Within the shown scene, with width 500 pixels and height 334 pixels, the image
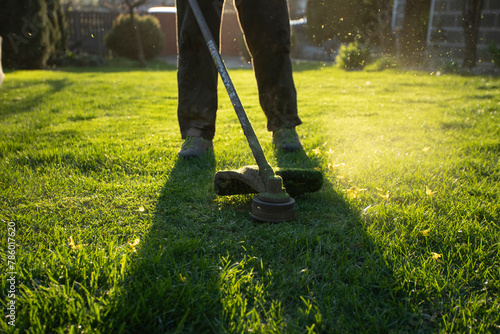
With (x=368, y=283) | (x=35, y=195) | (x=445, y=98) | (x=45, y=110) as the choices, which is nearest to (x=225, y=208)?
(x=368, y=283)

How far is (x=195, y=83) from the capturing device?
269cm

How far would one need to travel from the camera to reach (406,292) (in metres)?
1.18

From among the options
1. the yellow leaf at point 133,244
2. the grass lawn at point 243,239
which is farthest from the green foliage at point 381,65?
the yellow leaf at point 133,244

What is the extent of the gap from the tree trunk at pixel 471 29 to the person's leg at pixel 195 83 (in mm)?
8446

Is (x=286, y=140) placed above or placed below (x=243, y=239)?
above

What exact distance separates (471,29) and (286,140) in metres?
8.67

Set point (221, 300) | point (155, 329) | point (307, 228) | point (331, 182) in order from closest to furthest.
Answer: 1. point (155, 329)
2. point (221, 300)
3. point (307, 228)
4. point (331, 182)

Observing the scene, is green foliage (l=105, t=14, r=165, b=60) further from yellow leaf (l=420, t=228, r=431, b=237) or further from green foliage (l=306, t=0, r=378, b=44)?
yellow leaf (l=420, t=228, r=431, b=237)

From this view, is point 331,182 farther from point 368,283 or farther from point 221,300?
point 221,300

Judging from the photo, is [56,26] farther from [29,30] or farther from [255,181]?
[255,181]

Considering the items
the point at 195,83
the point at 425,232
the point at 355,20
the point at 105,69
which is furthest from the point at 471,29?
the point at 105,69

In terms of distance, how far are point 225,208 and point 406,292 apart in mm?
868

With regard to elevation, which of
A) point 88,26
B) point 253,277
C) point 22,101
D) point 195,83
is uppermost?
point 88,26

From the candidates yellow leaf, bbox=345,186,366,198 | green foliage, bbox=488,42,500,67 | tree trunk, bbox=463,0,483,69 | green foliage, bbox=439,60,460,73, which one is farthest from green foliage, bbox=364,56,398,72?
yellow leaf, bbox=345,186,366,198
